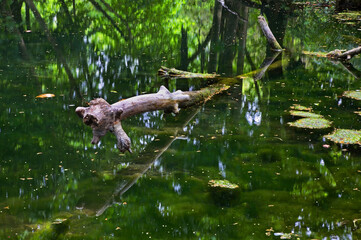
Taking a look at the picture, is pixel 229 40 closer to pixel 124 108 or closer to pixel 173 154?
pixel 124 108

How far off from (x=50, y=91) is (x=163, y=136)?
2893 millimetres

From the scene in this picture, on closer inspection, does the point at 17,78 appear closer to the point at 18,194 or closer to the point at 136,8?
the point at 18,194

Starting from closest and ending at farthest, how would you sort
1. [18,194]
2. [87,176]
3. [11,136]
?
[18,194] < [87,176] < [11,136]

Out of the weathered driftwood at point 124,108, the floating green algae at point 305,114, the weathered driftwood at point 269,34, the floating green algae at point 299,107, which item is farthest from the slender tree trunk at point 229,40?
the floating green algae at point 305,114

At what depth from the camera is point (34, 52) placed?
11.1 meters

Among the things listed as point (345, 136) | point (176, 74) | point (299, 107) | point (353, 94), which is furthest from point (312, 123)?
point (176, 74)

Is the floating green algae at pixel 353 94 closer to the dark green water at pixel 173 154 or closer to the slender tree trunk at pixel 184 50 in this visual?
the dark green water at pixel 173 154

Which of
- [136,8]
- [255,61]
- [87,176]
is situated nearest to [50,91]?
→ [87,176]

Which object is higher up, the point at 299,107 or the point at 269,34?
the point at 269,34

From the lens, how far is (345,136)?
6.27 metres

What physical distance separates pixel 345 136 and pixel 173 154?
2.42 meters

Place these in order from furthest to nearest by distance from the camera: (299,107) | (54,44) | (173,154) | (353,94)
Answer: (54,44)
(353,94)
(299,107)
(173,154)

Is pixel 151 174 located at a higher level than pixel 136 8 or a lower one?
lower

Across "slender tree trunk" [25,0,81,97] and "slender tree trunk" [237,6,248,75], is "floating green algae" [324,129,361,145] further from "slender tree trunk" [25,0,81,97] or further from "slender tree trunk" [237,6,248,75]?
"slender tree trunk" [25,0,81,97]
